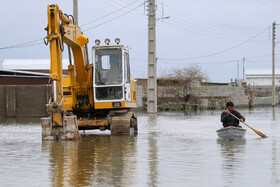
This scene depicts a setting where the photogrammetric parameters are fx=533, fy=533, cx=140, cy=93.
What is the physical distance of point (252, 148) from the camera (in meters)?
14.5

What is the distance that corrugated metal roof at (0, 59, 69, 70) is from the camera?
2618 inches

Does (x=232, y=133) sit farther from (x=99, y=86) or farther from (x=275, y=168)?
(x=275, y=168)

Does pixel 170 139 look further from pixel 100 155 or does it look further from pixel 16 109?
pixel 16 109

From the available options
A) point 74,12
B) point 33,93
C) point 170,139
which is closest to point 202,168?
point 170,139

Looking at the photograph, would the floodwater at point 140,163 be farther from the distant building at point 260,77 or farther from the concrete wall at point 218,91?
the distant building at point 260,77

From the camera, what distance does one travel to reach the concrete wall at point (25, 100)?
36438 mm

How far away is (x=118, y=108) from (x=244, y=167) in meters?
9.07

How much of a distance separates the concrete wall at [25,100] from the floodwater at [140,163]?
1978cm

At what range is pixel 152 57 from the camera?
137 ft

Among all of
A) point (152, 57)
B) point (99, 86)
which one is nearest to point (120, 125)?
point (99, 86)

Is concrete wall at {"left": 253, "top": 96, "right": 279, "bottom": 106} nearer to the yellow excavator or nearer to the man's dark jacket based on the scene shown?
the yellow excavator

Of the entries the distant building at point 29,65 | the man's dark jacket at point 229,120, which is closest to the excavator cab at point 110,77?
the man's dark jacket at point 229,120

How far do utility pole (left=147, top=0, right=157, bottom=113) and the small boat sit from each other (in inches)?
966

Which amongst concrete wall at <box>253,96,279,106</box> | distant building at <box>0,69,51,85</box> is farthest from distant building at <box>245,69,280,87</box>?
distant building at <box>0,69,51,85</box>
